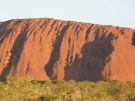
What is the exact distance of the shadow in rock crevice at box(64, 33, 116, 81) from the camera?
81050mm

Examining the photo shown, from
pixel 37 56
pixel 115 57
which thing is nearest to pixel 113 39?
pixel 115 57

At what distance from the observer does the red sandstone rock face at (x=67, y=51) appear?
81.1 meters

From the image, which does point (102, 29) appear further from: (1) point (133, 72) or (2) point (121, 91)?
(2) point (121, 91)

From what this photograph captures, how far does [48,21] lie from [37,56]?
42.3ft

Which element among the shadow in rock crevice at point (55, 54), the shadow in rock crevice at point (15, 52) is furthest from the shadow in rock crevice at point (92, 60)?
the shadow in rock crevice at point (15, 52)

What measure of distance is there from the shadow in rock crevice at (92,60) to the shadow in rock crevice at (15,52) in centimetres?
931

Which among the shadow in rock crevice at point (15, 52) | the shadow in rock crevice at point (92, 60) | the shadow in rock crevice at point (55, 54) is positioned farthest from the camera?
the shadow in rock crevice at point (55, 54)

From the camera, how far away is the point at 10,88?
83.3 feet

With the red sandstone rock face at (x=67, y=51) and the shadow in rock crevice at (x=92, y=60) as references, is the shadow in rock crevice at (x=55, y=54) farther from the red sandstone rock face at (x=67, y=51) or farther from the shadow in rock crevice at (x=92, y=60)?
the shadow in rock crevice at (x=92, y=60)

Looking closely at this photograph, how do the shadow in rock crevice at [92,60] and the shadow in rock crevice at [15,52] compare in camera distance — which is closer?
the shadow in rock crevice at [92,60]

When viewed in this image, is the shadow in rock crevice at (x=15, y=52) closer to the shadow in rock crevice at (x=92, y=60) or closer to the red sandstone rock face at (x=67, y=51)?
the red sandstone rock face at (x=67, y=51)

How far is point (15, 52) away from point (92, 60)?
14085 millimetres

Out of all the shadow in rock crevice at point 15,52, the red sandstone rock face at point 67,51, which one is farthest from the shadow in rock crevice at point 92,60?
the shadow in rock crevice at point 15,52

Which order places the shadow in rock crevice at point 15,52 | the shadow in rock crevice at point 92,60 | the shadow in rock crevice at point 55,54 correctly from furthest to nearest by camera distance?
the shadow in rock crevice at point 55,54
the shadow in rock crevice at point 15,52
the shadow in rock crevice at point 92,60
